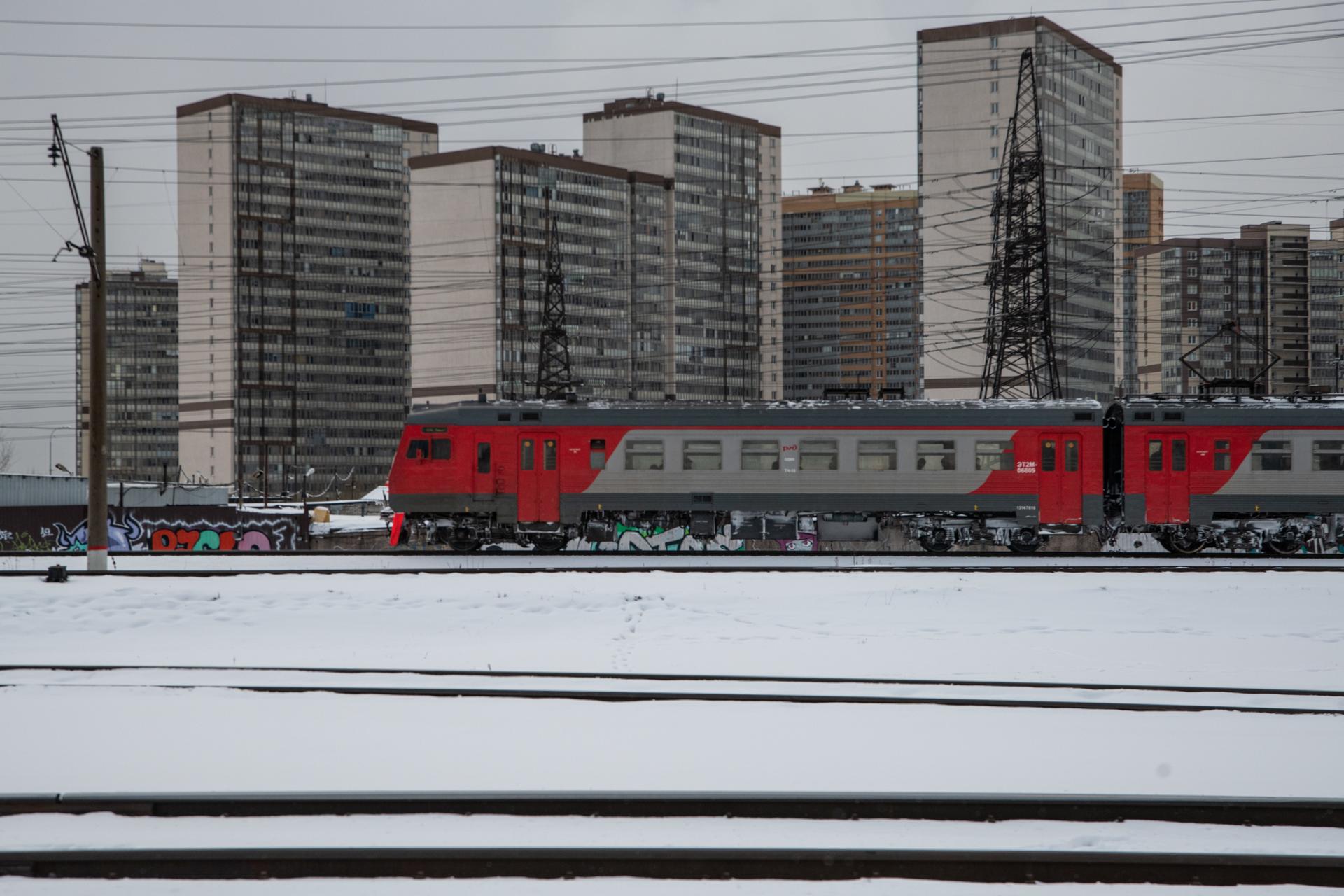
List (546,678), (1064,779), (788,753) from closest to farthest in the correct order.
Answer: (1064,779), (788,753), (546,678)

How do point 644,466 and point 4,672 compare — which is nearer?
point 4,672

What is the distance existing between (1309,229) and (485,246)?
127873 mm

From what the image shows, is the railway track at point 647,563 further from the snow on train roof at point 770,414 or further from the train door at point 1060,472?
the snow on train roof at point 770,414

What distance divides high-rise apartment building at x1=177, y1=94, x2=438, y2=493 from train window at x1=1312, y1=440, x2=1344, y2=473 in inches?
6102

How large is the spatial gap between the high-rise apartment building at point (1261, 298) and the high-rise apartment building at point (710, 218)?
60914 millimetres

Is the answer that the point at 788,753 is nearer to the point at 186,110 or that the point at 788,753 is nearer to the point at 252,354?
the point at 252,354

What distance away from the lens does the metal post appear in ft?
77.0

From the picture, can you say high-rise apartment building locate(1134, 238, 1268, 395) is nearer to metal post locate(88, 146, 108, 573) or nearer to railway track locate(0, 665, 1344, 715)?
metal post locate(88, 146, 108, 573)

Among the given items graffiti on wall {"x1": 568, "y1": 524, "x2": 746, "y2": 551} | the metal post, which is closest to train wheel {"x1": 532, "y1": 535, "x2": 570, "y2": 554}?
graffiti on wall {"x1": 568, "y1": 524, "x2": 746, "y2": 551}

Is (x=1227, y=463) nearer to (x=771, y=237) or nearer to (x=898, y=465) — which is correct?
(x=898, y=465)

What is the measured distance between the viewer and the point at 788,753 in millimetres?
10562

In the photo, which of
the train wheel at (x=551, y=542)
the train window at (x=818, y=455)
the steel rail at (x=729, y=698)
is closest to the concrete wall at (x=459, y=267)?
the train wheel at (x=551, y=542)

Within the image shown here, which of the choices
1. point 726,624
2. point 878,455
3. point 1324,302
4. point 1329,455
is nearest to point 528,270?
point 1324,302

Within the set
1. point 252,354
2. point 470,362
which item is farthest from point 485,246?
point 252,354
